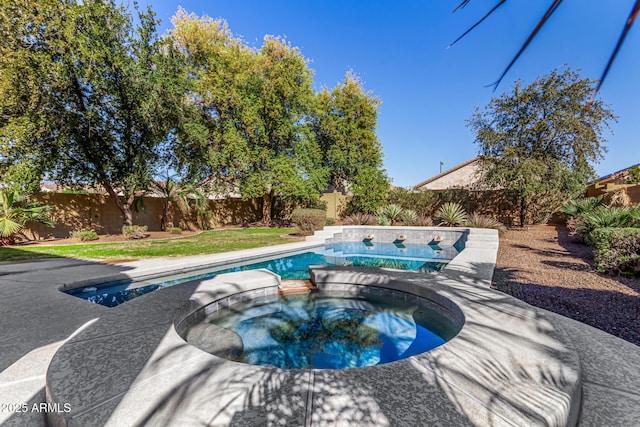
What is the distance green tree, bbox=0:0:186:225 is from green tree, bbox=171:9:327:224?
2.50m

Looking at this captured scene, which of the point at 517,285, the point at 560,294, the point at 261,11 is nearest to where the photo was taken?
the point at 560,294

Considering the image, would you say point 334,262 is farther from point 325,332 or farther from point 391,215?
point 391,215

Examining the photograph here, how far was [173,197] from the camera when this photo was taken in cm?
1524

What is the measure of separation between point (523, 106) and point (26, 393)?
17.9 m

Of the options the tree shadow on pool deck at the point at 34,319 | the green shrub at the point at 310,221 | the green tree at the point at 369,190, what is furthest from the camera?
the green tree at the point at 369,190

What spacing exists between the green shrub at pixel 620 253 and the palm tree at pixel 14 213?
54.8ft

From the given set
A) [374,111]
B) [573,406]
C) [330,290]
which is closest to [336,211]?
[374,111]

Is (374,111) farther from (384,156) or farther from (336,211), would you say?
(336,211)

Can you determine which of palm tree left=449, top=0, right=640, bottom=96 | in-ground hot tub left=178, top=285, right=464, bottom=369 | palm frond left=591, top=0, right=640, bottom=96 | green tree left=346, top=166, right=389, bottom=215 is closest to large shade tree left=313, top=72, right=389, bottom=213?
green tree left=346, top=166, right=389, bottom=215

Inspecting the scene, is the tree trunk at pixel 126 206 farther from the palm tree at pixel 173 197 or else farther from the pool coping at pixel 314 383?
the pool coping at pixel 314 383

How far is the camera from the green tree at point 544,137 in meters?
12.5

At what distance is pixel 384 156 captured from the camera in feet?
63.8

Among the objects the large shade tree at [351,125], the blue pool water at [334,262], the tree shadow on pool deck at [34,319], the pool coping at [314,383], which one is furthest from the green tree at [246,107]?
the pool coping at [314,383]

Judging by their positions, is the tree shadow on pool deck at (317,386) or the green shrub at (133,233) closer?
the tree shadow on pool deck at (317,386)
